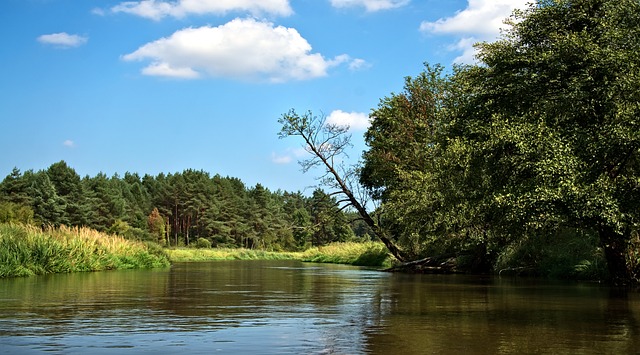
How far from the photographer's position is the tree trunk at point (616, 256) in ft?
73.0

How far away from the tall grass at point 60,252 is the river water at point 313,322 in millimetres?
7887

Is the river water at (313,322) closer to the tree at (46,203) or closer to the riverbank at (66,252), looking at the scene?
the riverbank at (66,252)

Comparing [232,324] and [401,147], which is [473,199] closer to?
[232,324]

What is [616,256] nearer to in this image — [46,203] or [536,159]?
[536,159]

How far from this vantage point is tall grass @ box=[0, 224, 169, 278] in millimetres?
26766

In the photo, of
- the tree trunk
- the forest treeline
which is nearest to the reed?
the forest treeline

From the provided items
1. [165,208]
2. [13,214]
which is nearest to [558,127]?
[13,214]

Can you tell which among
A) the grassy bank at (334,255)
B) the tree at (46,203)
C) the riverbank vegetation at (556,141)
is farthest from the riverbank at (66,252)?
the tree at (46,203)

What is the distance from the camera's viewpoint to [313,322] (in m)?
12.1

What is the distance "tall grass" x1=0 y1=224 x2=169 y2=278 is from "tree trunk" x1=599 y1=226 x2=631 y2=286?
2380cm

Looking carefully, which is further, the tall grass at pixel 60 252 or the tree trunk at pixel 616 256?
the tall grass at pixel 60 252

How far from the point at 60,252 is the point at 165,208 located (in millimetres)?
96586

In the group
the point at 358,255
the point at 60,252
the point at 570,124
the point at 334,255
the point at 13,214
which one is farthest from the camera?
the point at 334,255

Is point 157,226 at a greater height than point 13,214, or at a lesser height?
greater
